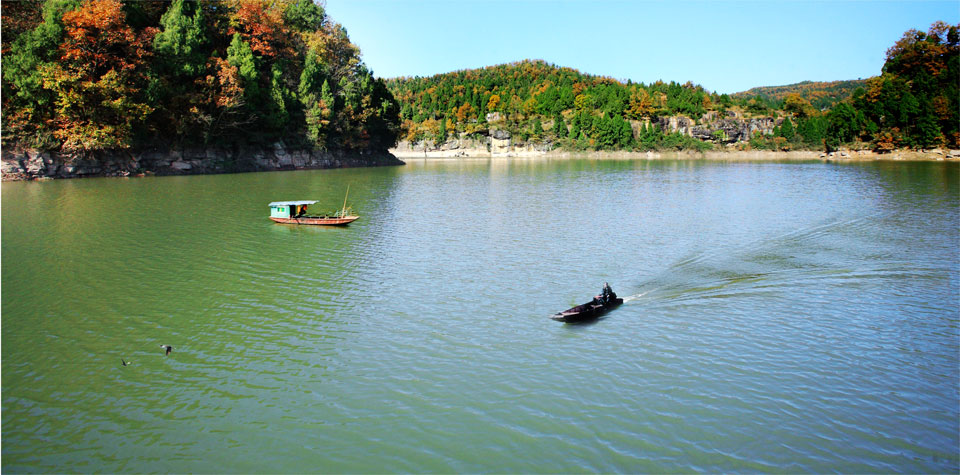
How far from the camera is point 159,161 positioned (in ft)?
154

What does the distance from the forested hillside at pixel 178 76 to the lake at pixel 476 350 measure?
2167 centimetres

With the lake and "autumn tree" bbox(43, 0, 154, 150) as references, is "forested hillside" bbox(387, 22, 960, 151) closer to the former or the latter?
"autumn tree" bbox(43, 0, 154, 150)

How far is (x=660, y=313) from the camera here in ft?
40.8

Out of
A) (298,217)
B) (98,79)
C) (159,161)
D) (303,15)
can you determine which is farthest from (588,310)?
(303,15)

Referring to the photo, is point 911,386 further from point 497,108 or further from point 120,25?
point 497,108

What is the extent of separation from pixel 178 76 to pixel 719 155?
97454 mm

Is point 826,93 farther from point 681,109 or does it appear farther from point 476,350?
point 476,350

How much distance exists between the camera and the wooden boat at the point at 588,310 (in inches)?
464

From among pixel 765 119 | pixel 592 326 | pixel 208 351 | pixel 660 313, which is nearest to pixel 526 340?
pixel 592 326

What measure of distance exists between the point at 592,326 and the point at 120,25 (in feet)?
149

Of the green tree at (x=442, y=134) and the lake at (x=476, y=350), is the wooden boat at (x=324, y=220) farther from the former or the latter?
the green tree at (x=442, y=134)

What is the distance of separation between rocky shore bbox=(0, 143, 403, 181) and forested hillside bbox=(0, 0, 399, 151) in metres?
0.92

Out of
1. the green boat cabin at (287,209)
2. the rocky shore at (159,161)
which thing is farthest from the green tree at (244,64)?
the green boat cabin at (287,209)

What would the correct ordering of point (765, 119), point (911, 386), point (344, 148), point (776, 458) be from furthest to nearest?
point (765, 119)
point (344, 148)
point (911, 386)
point (776, 458)
